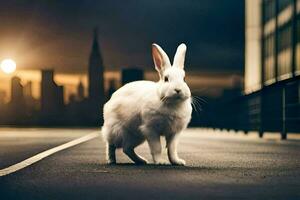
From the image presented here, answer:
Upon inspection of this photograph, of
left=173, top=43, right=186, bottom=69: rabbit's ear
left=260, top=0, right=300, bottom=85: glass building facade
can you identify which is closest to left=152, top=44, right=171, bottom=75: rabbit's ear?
left=173, top=43, right=186, bottom=69: rabbit's ear

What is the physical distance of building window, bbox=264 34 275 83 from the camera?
49438mm

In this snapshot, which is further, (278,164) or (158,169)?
(278,164)

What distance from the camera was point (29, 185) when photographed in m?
6.51

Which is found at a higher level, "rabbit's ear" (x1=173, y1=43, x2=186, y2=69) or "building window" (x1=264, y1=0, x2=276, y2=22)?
"building window" (x1=264, y1=0, x2=276, y2=22)

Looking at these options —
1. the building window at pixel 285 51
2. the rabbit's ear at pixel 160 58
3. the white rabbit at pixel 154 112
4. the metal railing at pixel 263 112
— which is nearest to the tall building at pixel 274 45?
the building window at pixel 285 51

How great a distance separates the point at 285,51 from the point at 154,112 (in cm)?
3863

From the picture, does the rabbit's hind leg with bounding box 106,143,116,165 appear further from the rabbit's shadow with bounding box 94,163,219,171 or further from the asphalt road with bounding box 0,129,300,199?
the rabbit's shadow with bounding box 94,163,219,171

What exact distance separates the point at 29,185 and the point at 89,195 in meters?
1.01

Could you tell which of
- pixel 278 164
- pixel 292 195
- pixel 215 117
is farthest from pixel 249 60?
pixel 292 195

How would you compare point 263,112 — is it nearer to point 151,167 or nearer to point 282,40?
point 151,167

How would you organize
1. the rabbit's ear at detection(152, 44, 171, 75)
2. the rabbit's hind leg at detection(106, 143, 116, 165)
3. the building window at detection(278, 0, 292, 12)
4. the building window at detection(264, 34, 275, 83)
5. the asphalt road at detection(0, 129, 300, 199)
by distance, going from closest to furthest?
the asphalt road at detection(0, 129, 300, 199) < the rabbit's ear at detection(152, 44, 171, 75) < the rabbit's hind leg at detection(106, 143, 116, 165) < the building window at detection(278, 0, 292, 12) < the building window at detection(264, 34, 275, 83)

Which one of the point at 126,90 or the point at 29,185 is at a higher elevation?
the point at 126,90

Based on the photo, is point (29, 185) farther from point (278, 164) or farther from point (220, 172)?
point (278, 164)

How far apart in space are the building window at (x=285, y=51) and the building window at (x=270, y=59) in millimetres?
1785
